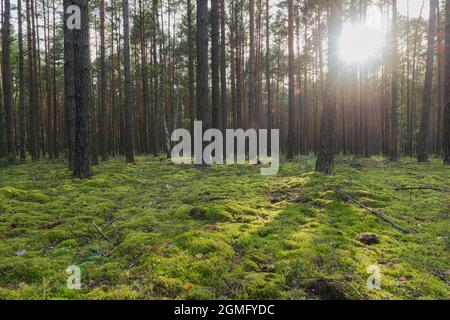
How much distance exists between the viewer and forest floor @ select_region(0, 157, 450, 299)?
3.50 metres

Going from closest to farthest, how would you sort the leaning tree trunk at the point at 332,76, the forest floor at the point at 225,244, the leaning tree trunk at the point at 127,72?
the forest floor at the point at 225,244, the leaning tree trunk at the point at 332,76, the leaning tree trunk at the point at 127,72

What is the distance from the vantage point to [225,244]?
15.1 feet

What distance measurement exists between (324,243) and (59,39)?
31.9m

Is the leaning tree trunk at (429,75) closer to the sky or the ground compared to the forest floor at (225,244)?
closer to the sky

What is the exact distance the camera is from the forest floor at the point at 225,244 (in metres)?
3.50

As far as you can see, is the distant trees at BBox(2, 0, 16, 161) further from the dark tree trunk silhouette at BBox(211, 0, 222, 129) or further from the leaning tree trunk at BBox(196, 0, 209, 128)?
the dark tree trunk silhouette at BBox(211, 0, 222, 129)

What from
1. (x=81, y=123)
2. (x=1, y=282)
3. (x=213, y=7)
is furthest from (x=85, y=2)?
Answer: (x=1, y=282)

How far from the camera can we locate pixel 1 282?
3643 mm

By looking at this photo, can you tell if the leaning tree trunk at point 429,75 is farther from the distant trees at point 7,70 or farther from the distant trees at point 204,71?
the distant trees at point 7,70

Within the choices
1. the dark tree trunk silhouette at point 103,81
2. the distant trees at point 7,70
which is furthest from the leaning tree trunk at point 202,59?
the distant trees at point 7,70

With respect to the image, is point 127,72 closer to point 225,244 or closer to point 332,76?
point 332,76

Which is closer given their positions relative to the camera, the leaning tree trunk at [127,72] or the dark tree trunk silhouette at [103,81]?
the leaning tree trunk at [127,72]

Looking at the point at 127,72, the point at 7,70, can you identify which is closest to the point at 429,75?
the point at 127,72
